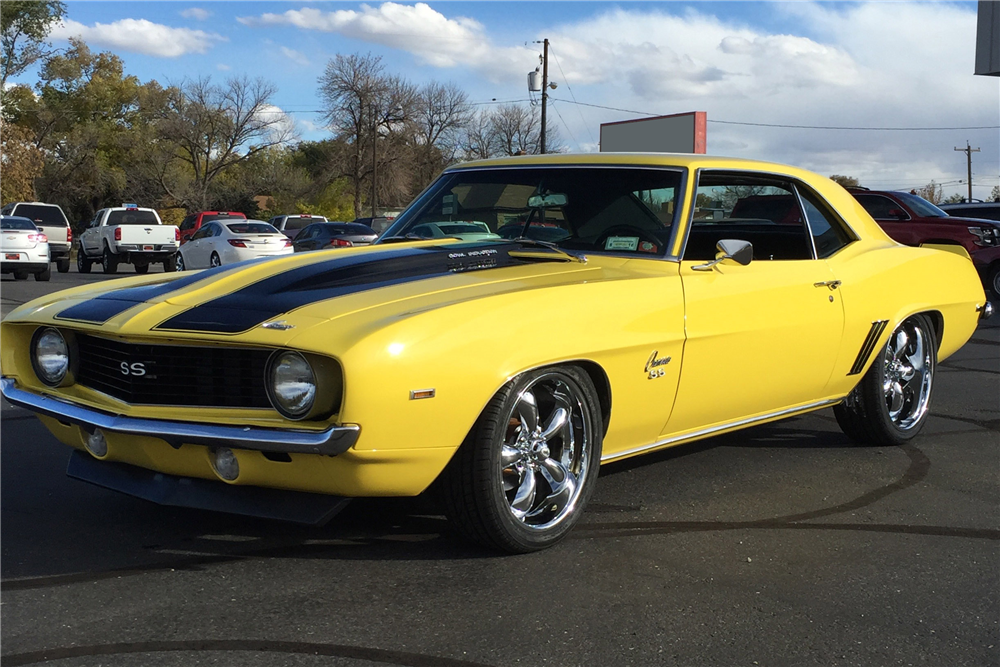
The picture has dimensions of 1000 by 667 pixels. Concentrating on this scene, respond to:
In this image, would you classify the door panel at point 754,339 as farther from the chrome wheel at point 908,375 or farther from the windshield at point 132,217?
the windshield at point 132,217

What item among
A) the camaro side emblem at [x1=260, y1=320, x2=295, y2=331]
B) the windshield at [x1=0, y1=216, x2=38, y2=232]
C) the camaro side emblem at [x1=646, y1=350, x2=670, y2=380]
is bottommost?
the camaro side emblem at [x1=646, y1=350, x2=670, y2=380]

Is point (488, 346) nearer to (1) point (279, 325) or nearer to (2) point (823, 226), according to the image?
(1) point (279, 325)

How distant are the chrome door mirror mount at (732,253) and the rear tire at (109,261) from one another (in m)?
23.9

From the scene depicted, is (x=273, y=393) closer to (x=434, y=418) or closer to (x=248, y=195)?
(x=434, y=418)

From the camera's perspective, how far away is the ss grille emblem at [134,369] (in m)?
3.53

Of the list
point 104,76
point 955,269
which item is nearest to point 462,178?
point 955,269

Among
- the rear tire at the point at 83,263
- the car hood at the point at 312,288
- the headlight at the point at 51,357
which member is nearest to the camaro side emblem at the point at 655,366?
the car hood at the point at 312,288

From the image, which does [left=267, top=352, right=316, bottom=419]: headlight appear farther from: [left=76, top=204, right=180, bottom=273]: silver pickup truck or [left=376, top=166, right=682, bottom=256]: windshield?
[left=76, top=204, right=180, bottom=273]: silver pickup truck

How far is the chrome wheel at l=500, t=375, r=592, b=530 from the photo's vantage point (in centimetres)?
370

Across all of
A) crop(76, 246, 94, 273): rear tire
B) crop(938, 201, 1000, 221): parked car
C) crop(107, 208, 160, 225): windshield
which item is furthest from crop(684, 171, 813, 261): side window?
crop(76, 246, 94, 273): rear tire

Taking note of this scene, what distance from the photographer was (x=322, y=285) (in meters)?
3.80

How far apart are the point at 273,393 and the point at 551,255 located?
153 centimetres

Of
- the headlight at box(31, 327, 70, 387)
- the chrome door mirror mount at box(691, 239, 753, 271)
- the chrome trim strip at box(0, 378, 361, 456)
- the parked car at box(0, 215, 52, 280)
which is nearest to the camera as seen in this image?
the chrome trim strip at box(0, 378, 361, 456)

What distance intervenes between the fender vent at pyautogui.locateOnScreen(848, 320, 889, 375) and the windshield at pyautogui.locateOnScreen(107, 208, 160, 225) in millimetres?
24763
